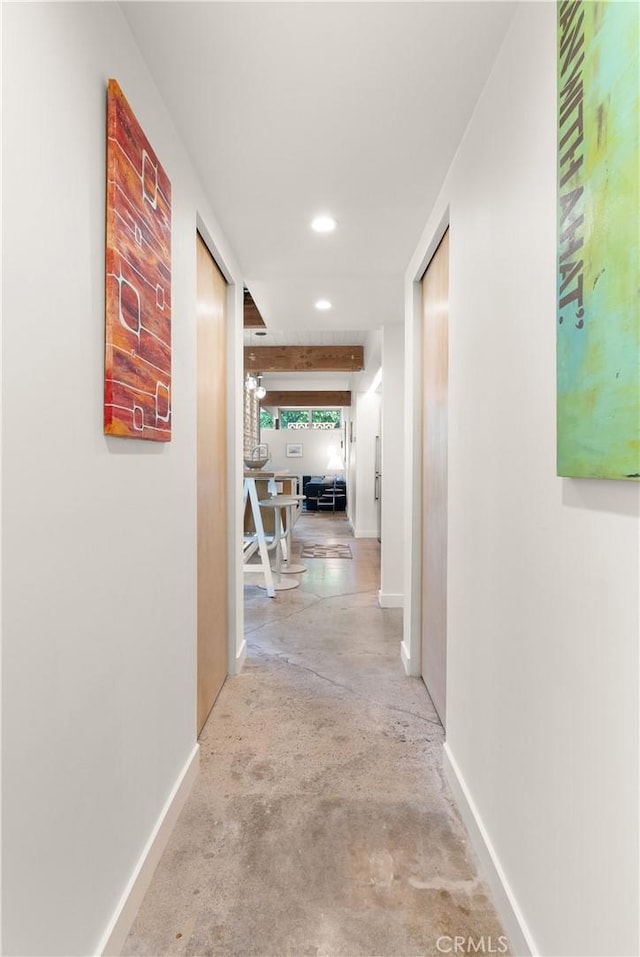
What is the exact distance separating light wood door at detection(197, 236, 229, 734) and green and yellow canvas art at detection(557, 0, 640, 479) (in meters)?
1.52

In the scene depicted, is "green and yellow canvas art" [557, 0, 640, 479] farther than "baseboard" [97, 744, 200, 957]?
No

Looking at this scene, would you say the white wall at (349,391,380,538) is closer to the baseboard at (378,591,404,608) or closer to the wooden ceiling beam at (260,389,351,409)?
the wooden ceiling beam at (260,389,351,409)

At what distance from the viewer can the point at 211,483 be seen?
2322 mm

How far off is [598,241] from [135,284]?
1.03m

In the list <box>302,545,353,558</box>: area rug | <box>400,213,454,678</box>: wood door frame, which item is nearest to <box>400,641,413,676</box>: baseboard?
<box>400,213,454,678</box>: wood door frame

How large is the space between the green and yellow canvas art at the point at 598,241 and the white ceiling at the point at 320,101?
0.52m

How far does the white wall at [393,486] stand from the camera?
158 inches

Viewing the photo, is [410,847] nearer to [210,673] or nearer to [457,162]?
[210,673]

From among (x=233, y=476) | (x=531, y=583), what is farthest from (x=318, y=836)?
(x=233, y=476)

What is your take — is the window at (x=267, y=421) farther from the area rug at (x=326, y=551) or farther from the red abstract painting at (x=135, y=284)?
the red abstract painting at (x=135, y=284)

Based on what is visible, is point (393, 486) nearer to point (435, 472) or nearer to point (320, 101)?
point (435, 472)

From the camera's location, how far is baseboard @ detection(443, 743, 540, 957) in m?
1.12

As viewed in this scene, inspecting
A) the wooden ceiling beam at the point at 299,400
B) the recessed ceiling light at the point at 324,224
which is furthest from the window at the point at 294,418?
the recessed ceiling light at the point at 324,224

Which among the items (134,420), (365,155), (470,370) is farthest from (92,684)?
(365,155)
